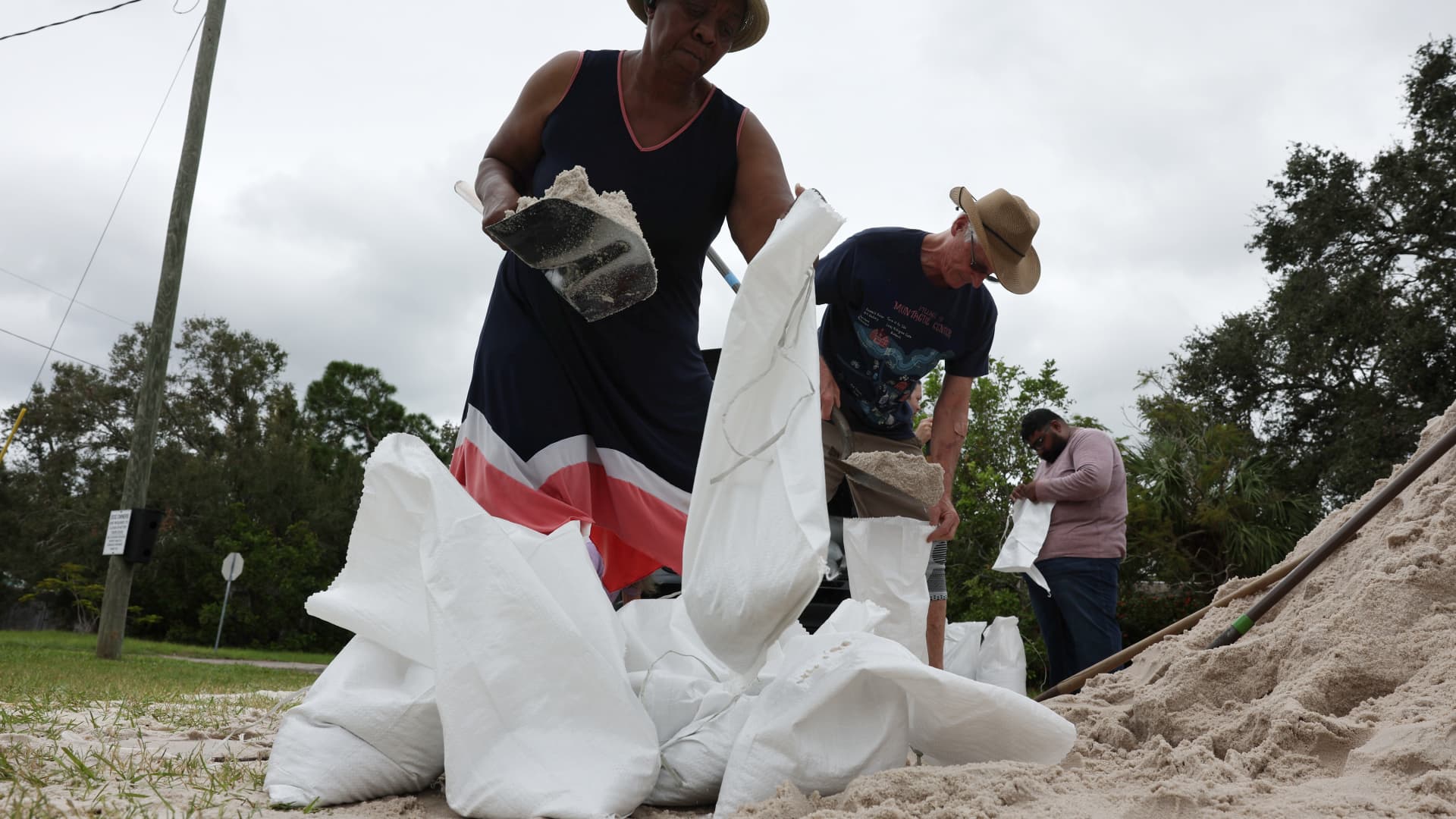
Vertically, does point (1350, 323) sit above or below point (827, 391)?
above

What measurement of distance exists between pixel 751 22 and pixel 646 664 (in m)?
1.51

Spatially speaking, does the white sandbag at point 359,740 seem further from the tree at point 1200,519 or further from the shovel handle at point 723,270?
the tree at point 1200,519

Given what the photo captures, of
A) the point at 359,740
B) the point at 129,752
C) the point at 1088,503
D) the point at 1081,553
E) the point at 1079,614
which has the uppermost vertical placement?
the point at 1088,503

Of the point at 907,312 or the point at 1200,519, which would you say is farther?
the point at 1200,519

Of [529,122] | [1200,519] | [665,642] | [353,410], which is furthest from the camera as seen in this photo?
[353,410]

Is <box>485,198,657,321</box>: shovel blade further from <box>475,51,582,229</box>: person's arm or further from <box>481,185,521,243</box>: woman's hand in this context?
<box>475,51,582,229</box>: person's arm

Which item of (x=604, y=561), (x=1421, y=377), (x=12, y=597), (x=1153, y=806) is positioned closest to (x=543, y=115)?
(x=604, y=561)

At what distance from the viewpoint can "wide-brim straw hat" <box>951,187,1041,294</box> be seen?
10.7 feet

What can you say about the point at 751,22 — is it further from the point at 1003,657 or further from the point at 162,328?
the point at 162,328

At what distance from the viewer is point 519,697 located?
1509 mm

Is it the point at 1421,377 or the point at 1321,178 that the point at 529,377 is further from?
the point at 1321,178

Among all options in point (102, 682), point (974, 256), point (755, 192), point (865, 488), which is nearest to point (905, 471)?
point (865, 488)

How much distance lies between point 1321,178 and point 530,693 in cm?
1777

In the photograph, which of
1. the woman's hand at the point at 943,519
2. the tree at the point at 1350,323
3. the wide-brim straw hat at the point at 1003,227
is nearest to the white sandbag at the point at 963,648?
the woman's hand at the point at 943,519
